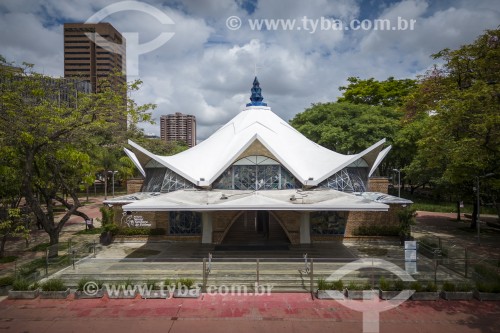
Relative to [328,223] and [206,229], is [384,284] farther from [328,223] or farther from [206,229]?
[206,229]

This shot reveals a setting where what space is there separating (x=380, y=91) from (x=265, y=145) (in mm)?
29122

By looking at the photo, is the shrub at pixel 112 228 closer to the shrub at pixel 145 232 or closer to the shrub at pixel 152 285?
the shrub at pixel 145 232

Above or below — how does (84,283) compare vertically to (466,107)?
below

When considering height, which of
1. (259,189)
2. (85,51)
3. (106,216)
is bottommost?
(106,216)

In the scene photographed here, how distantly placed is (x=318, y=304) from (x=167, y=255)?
8.07 metres

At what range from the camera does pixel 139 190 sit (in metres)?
21.9

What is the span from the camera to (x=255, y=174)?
60.5 feet

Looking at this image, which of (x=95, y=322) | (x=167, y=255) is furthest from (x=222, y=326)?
(x=167, y=255)

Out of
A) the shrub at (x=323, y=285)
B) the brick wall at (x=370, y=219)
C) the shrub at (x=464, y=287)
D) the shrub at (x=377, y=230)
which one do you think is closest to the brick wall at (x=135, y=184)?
the brick wall at (x=370, y=219)

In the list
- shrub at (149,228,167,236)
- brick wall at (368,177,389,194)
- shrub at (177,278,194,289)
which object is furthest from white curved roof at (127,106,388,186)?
shrub at (177,278,194,289)

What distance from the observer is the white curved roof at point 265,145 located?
60.0ft

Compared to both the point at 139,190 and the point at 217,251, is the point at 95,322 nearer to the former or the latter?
the point at 217,251

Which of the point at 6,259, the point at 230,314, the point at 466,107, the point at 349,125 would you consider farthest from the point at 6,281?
the point at 349,125

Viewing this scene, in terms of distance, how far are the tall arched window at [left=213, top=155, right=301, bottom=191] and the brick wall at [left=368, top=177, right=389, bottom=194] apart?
Answer: 17.9 feet
